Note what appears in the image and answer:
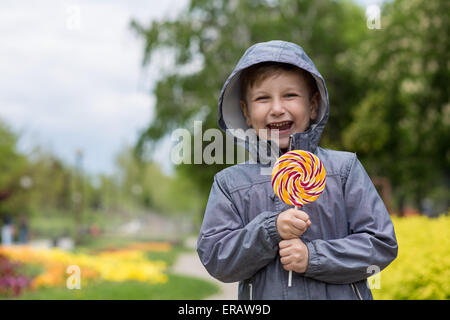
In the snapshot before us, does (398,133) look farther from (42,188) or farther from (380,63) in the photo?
(42,188)

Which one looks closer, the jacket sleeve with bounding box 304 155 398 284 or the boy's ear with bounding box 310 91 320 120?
the jacket sleeve with bounding box 304 155 398 284

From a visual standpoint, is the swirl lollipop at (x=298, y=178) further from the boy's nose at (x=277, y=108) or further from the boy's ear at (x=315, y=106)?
the boy's ear at (x=315, y=106)

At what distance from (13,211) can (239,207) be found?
2424cm

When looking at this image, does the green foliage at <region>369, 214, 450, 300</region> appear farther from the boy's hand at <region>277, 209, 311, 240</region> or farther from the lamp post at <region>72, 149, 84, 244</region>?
the lamp post at <region>72, 149, 84, 244</region>

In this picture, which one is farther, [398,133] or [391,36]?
[398,133]

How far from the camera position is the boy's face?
2.16 m

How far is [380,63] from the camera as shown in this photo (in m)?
15.0

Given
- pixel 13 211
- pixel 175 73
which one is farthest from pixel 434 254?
pixel 13 211

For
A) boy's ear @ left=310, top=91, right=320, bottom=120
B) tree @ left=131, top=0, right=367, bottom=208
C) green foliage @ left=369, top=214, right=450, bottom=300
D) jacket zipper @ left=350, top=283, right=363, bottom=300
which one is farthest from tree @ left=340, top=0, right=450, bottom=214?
jacket zipper @ left=350, top=283, right=363, bottom=300

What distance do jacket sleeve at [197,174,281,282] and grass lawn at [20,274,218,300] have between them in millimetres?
4945

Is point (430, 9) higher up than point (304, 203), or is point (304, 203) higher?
point (430, 9)

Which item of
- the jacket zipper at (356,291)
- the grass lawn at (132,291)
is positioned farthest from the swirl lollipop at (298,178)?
the grass lawn at (132,291)

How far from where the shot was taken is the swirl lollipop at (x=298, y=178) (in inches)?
78.4

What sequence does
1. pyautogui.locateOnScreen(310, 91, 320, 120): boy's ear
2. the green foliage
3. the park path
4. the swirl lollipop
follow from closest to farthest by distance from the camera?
the swirl lollipop → pyautogui.locateOnScreen(310, 91, 320, 120): boy's ear → the green foliage → the park path
